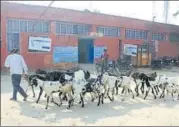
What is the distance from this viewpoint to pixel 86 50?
21938mm

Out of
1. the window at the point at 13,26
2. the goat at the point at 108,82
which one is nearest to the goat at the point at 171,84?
the goat at the point at 108,82

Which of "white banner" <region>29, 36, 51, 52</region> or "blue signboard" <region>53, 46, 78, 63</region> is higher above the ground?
"white banner" <region>29, 36, 51, 52</region>

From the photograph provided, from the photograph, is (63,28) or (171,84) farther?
(63,28)

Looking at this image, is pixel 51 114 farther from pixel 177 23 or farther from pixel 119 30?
pixel 119 30

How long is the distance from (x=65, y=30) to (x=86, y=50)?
2.51 m

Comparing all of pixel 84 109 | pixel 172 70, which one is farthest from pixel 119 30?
pixel 84 109

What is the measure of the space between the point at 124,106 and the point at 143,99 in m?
1.31

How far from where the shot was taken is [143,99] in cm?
1016

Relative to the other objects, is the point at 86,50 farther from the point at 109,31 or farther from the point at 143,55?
the point at 143,55

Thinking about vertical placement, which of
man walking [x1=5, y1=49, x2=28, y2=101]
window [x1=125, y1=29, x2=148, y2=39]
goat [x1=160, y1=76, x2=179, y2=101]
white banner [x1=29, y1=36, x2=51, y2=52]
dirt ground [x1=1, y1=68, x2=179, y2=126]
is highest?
window [x1=125, y1=29, x2=148, y2=39]

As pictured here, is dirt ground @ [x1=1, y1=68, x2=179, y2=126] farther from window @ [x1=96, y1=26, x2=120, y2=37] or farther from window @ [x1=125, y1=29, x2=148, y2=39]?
window @ [x1=125, y1=29, x2=148, y2=39]

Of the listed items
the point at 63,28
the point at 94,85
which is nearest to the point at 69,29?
the point at 63,28

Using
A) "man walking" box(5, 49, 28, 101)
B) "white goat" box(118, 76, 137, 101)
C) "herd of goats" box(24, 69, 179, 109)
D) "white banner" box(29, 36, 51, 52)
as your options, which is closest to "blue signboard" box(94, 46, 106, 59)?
"white banner" box(29, 36, 51, 52)

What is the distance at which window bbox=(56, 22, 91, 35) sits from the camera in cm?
1975
